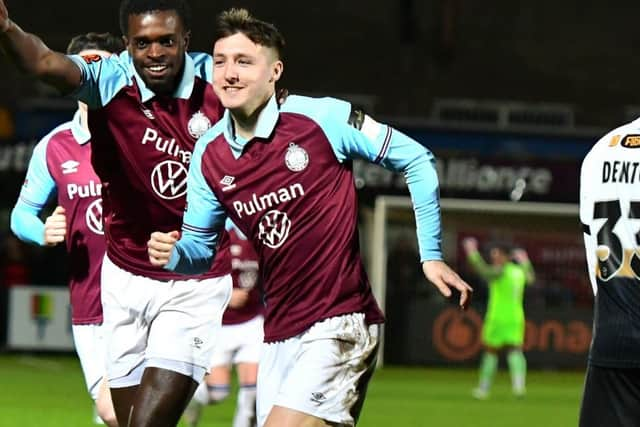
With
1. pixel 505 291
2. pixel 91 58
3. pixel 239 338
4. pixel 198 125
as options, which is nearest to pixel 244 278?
pixel 239 338

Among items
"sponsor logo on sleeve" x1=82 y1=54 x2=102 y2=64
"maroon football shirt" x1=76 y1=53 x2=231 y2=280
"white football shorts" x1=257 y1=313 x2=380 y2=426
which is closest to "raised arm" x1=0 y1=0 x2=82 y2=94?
"sponsor logo on sleeve" x1=82 y1=54 x2=102 y2=64

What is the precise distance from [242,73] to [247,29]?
0.64ft

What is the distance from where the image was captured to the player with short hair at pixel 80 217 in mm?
8516

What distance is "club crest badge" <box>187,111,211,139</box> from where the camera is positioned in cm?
705

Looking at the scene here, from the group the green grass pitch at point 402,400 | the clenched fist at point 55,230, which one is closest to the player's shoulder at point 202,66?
the clenched fist at point 55,230

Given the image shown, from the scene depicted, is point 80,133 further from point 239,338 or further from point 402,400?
point 402,400

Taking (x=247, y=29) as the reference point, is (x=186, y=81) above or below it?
below

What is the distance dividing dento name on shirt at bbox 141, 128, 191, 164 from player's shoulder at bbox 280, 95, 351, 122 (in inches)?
30.3

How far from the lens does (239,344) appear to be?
465 inches

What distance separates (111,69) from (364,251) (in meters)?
19.6

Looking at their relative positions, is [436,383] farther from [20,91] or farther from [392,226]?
[20,91]

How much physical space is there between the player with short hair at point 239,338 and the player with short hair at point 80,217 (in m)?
2.64

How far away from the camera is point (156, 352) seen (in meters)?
7.30

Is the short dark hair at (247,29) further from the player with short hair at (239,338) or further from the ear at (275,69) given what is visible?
the player with short hair at (239,338)
